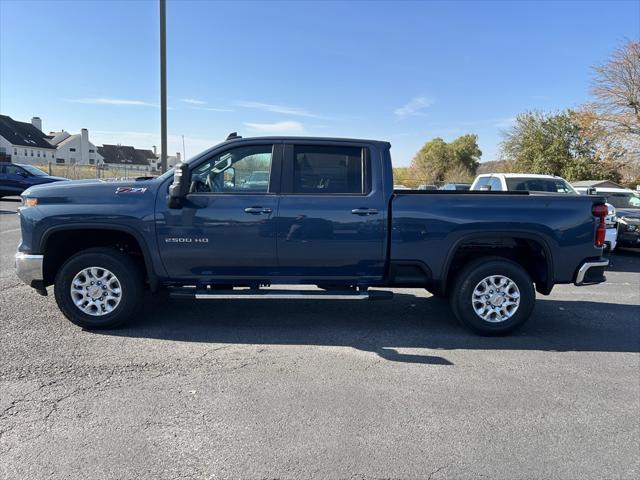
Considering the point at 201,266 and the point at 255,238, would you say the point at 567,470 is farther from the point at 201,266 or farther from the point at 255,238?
the point at 201,266

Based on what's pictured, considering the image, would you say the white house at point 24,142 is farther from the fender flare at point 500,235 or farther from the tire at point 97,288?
the fender flare at point 500,235

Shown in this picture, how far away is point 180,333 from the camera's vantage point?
4.90 m

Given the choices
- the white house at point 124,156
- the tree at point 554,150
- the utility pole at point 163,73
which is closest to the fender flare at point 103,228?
the utility pole at point 163,73

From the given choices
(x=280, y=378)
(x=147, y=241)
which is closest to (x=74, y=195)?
(x=147, y=241)

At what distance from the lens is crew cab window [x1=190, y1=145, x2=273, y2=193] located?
4.93 m

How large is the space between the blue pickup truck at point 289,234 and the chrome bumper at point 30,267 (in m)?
0.01

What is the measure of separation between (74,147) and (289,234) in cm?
9077

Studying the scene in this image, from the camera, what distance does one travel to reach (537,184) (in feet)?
36.2

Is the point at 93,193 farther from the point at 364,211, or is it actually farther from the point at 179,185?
the point at 364,211

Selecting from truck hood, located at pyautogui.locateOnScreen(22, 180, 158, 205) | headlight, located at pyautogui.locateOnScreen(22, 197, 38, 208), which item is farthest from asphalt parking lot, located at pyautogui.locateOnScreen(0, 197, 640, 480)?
truck hood, located at pyautogui.locateOnScreen(22, 180, 158, 205)

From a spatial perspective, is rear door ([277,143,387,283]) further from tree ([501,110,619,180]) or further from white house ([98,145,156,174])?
white house ([98,145,156,174])

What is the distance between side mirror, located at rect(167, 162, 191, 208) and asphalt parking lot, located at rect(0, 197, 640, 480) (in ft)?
4.63

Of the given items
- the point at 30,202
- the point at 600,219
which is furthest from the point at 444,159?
the point at 30,202

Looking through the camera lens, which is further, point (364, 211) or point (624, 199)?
point (624, 199)
